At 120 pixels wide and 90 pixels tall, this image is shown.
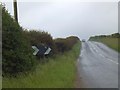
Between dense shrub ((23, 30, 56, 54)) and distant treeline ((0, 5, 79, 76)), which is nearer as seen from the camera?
distant treeline ((0, 5, 79, 76))

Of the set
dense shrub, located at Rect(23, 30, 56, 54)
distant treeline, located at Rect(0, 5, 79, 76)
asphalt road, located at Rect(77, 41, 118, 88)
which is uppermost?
distant treeline, located at Rect(0, 5, 79, 76)

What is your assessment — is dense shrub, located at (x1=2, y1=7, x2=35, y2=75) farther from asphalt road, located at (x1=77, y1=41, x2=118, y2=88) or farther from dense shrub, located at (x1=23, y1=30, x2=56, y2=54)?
dense shrub, located at (x1=23, y1=30, x2=56, y2=54)

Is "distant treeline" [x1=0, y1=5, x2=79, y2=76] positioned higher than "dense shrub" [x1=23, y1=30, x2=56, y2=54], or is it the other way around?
"distant treeline" [x1=0, y1=5, x2=79, y2=76]

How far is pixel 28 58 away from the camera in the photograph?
20.9m

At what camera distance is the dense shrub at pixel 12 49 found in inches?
747

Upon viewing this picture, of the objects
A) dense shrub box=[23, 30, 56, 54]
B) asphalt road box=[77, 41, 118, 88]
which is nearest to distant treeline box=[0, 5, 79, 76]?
asphalt road box=[77, 41, 118, 88]

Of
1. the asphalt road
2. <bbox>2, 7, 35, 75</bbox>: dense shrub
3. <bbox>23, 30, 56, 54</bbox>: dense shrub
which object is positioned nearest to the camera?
<bbox>2, 7, 35, 75</bbox>: dense shrub

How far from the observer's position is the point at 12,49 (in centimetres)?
1956

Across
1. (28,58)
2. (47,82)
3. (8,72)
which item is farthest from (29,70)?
(47,82)

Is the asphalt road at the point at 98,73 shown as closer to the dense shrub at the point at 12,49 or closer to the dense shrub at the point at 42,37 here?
the dense shrub at the point at 12,49

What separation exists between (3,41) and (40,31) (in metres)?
17.3

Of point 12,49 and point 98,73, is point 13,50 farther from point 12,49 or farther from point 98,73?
point 98,73

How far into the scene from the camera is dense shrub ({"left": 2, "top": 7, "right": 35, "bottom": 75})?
18969 mm

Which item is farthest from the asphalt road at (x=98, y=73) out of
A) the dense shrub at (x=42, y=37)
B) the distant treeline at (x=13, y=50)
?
the dense shrub at (x=42, y=37)
